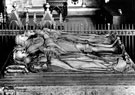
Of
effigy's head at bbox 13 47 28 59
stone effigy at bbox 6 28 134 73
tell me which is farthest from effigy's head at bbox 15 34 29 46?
effigy's head at bbox 13 47 28 59

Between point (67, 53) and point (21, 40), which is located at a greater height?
point (21, 40)

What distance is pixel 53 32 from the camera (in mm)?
8445

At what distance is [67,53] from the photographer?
7.37 meters

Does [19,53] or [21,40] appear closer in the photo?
[19,53]

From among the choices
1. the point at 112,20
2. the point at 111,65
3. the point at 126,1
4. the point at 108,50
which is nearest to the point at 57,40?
the point at 108,50

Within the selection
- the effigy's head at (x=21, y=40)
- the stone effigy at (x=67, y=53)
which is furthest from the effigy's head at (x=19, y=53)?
the effigy's head at (x=21, y=40)

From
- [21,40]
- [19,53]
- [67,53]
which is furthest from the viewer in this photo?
[21,40]

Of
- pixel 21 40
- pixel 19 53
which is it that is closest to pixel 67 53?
pixel 19 53

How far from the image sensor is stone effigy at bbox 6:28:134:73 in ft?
21.9

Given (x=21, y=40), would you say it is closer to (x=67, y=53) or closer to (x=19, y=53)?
(x=19, y=53)

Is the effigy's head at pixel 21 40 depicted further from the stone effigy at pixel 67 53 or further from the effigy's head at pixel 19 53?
the effigy's head at pixel 19 53

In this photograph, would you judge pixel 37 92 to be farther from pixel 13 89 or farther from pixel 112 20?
pixel 112 20

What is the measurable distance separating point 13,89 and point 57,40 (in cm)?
201

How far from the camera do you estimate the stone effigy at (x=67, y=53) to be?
667 cm
